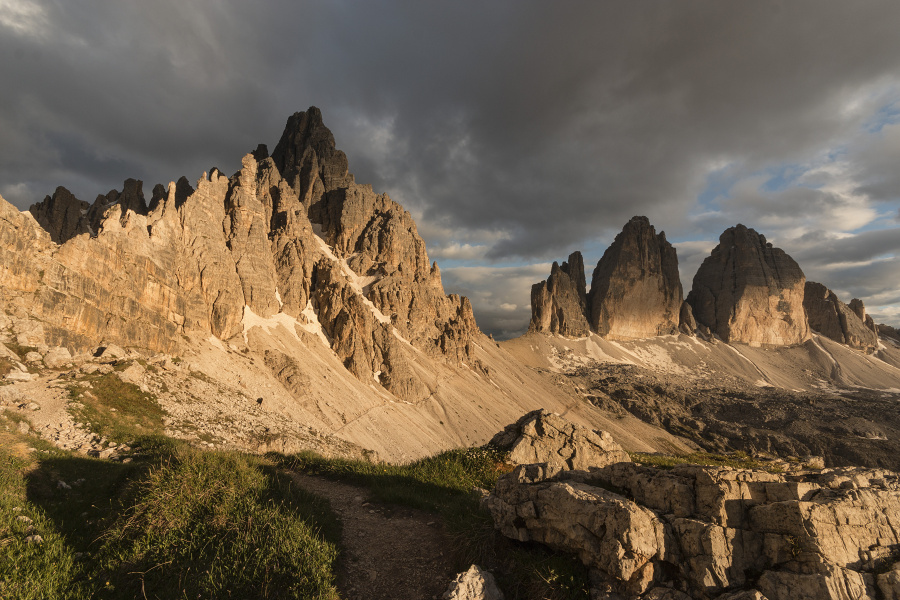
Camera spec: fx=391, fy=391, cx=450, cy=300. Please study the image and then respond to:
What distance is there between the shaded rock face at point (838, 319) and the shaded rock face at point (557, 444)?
217563 mm

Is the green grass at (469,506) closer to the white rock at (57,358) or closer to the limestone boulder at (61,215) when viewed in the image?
the white rock at (57,358)

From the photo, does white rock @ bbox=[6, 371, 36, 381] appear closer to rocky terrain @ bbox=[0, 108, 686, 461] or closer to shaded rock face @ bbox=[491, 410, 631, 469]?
rocky terrain @ bbox=[0, 108, 686, 461]

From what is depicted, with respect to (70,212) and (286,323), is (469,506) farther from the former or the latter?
(70,212)

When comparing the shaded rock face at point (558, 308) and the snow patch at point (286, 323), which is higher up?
the shaded rock face at point (558, 308)

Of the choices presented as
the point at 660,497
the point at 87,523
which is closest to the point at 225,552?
the point at 87,523

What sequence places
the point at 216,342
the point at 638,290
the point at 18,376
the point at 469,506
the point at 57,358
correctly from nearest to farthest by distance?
the point at 469,506 < the point at 18,376 < the point at 57,358 < the point at 216,342 < the point at 638,290

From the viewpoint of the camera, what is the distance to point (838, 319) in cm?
16650

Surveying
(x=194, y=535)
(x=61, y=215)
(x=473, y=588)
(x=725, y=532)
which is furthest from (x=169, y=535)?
(x=61, y=215)

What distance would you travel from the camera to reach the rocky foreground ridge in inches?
202

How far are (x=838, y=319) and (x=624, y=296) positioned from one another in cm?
9755

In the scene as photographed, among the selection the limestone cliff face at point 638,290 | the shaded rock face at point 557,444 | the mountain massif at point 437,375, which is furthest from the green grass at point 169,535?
the limestone cliff face at point 638,290

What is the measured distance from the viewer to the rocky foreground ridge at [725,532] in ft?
16.9

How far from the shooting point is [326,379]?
54094 millimetres

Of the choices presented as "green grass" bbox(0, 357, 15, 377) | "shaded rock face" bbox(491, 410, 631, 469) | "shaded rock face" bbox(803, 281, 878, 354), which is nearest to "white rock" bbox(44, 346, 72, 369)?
"green grass" bbox(0, 357, 15, 377)
